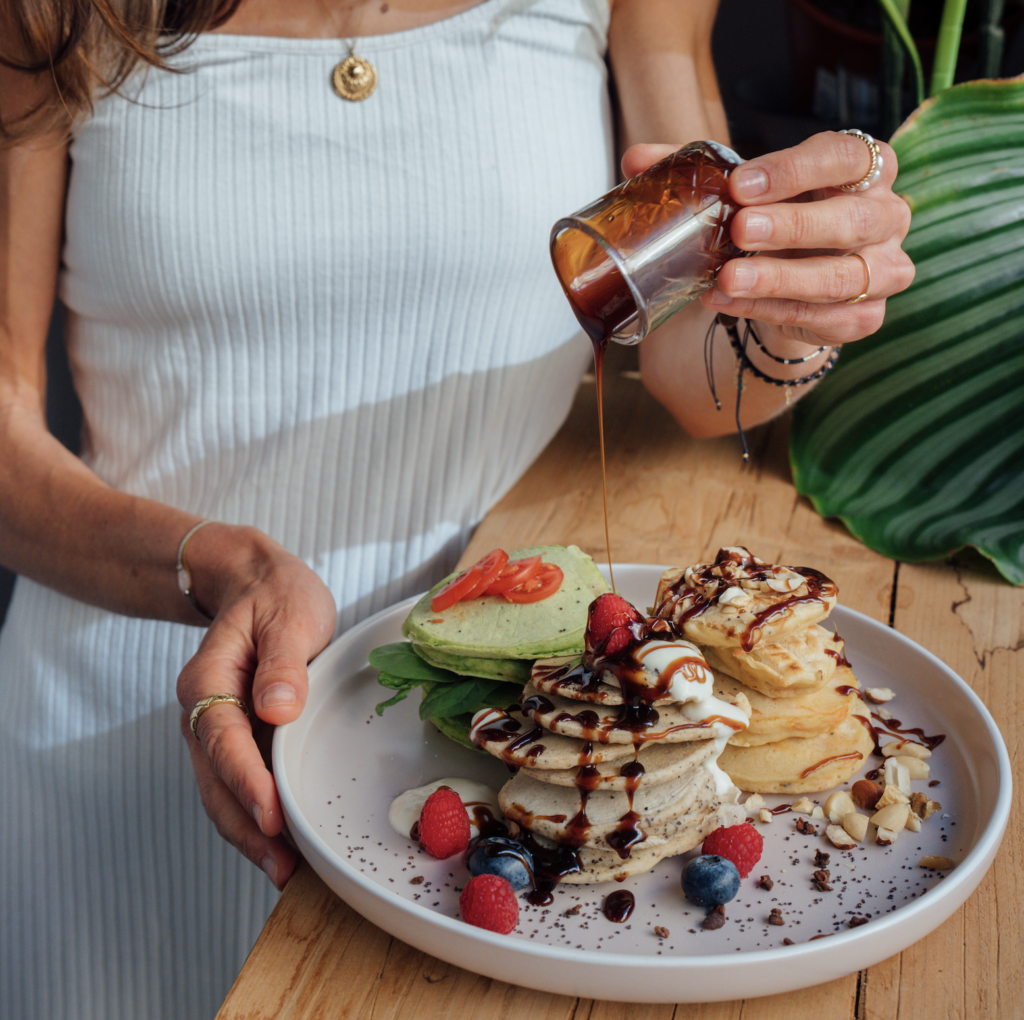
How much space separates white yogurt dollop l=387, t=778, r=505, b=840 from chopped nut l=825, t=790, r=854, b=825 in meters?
0.34

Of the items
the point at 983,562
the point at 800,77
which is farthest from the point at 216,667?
the point at 800,77

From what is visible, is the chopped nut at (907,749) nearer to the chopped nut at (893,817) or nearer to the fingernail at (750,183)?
the chopped nut at (893,817)

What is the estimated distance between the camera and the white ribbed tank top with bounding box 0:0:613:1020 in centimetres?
145

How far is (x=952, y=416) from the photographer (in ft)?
5.08

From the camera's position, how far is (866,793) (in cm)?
98

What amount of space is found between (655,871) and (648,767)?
0.10 m

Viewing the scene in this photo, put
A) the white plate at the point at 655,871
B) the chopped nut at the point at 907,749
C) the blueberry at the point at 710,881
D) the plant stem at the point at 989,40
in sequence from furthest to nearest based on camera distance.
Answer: the plant stem at the point at 989,40 → the chopped nut at the point at 907,749 → the blueberry at the point at 710,881 → the white plate at the point at 655,871

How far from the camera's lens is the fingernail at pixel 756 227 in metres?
0.92

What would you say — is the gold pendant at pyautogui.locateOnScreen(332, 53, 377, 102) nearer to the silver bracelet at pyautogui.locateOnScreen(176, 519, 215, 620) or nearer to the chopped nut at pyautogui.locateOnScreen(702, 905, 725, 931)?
the silver bracelet at pyautogui.locateOnScreen(176, 519, 215, 620)

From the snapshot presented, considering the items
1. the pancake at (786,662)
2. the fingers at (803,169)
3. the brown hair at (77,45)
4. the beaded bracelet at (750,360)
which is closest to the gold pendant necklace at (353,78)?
the brown hair at (77,45)

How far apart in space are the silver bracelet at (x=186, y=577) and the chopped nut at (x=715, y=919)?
842mm

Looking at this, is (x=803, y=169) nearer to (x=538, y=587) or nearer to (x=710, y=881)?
(x=538, y=587)

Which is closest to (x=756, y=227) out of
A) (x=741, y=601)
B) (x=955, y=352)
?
(x=741, y=601)

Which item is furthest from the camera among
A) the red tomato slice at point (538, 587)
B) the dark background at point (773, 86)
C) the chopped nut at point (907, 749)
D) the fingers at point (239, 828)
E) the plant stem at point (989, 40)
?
the dark background at point (773, 86)
